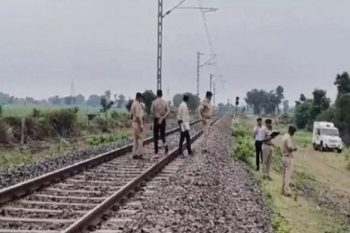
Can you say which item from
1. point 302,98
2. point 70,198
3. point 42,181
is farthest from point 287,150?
point 302,98

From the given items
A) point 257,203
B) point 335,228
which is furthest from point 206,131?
point 257,203

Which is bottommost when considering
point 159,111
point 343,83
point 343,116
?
point 343,116

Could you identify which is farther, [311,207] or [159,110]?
[159,110]

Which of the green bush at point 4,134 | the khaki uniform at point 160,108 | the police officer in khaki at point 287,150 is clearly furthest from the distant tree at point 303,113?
the police officer in khaki at point 287,150

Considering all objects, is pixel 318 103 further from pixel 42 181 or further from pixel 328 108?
pixel 42 181

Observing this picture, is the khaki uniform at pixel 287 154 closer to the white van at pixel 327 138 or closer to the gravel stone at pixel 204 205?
the gravel stone at pixel 204 205

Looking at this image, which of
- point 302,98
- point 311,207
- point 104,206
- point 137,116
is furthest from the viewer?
point 302,98

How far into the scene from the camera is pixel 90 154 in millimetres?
22906

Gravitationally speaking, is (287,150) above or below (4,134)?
above

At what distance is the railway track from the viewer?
32.6 ft

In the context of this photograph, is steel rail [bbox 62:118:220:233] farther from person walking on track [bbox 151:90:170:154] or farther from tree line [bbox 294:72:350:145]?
tree line [bbox 294:72:350:145]

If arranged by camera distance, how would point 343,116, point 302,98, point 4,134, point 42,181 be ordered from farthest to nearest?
1. point 302,98
2. point 343,116
3. point 4,134
4. point 42,181

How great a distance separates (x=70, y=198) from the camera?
12594 mm

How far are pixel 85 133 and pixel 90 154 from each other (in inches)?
942
